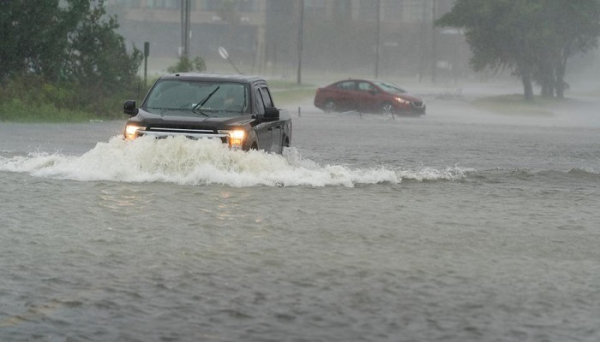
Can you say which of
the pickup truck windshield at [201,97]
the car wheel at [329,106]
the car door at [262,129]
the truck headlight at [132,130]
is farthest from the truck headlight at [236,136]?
the car wheel at [329,106]

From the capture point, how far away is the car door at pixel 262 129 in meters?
18.7

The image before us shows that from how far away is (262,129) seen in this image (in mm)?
18922

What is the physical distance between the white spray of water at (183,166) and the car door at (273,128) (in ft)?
1.22

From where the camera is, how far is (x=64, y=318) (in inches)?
335

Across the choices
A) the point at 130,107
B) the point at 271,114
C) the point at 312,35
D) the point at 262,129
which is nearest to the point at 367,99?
the point at 262,129

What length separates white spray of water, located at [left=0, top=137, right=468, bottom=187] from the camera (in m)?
18.0

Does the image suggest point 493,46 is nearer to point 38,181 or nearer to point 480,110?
point 480,110

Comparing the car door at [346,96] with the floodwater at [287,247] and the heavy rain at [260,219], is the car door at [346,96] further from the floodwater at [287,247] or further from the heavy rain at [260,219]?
the floodwater at [287,247]

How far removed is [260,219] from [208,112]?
14.2 feet

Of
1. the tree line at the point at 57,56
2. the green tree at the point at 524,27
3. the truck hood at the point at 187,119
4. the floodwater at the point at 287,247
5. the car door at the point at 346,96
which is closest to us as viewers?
the floodwater at the point at 287,247

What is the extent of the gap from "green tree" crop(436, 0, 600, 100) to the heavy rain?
37.7 metres

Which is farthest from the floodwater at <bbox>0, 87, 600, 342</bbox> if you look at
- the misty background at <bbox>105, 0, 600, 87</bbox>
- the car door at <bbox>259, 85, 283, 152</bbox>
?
the misty background at <bbox>105, 0, 600, 87</bbox>

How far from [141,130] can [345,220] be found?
170 inches

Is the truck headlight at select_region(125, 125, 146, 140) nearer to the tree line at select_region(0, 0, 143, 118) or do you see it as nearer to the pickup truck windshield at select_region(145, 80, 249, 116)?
the pickup truck windshield at select_region(145, 80, 249, 116)
